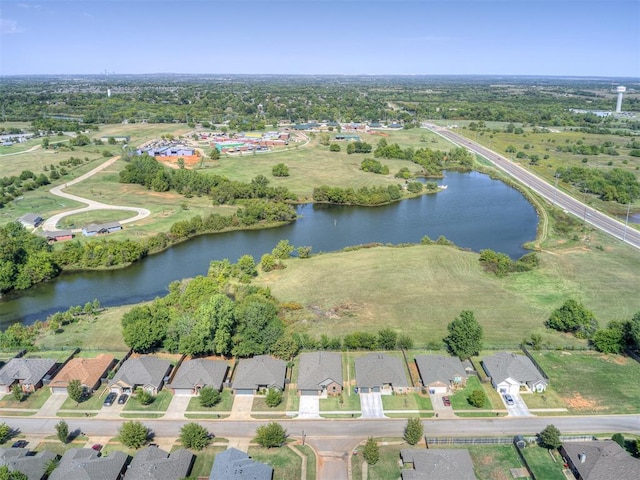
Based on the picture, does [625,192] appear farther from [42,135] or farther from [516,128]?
[42,135]

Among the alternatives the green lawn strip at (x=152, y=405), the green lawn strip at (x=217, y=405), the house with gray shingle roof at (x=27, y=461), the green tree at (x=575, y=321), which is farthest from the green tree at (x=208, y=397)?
the green tree at (x=575, y=321)

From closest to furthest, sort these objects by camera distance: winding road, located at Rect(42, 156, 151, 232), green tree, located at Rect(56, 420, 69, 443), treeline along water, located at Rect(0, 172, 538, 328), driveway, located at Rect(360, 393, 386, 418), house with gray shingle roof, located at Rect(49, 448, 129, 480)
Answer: house with gray shingle roof, located at Rect(49, 448, 129, 480), green tree, located at Rect(56, 420, 69, 443), driveway, located at Rect(360, 393, 386, 418), treeline along water, located at Rect(0, 172, 538, 328), winding road, located at Rect(42, 156, 151, 232)

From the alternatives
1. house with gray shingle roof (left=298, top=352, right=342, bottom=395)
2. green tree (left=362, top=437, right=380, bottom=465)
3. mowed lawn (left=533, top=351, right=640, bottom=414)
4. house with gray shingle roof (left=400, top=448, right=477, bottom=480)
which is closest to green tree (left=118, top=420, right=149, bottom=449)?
house with gray shingle roof (left=298, top=352, right=342, bottom=395)

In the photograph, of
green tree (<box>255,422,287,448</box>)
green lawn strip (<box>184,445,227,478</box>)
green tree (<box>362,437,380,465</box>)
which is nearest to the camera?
green lawn strip (<box>184,445,227,478</box>)

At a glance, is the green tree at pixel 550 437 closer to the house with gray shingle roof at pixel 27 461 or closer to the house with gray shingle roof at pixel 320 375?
the house with gray shingle roof at pixel 320 375

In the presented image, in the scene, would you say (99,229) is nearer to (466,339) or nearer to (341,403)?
(341,403)

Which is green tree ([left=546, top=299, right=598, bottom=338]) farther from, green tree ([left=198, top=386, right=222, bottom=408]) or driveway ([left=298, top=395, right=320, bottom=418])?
green tree ([left=198, top=386, right=222, bottom=408])
